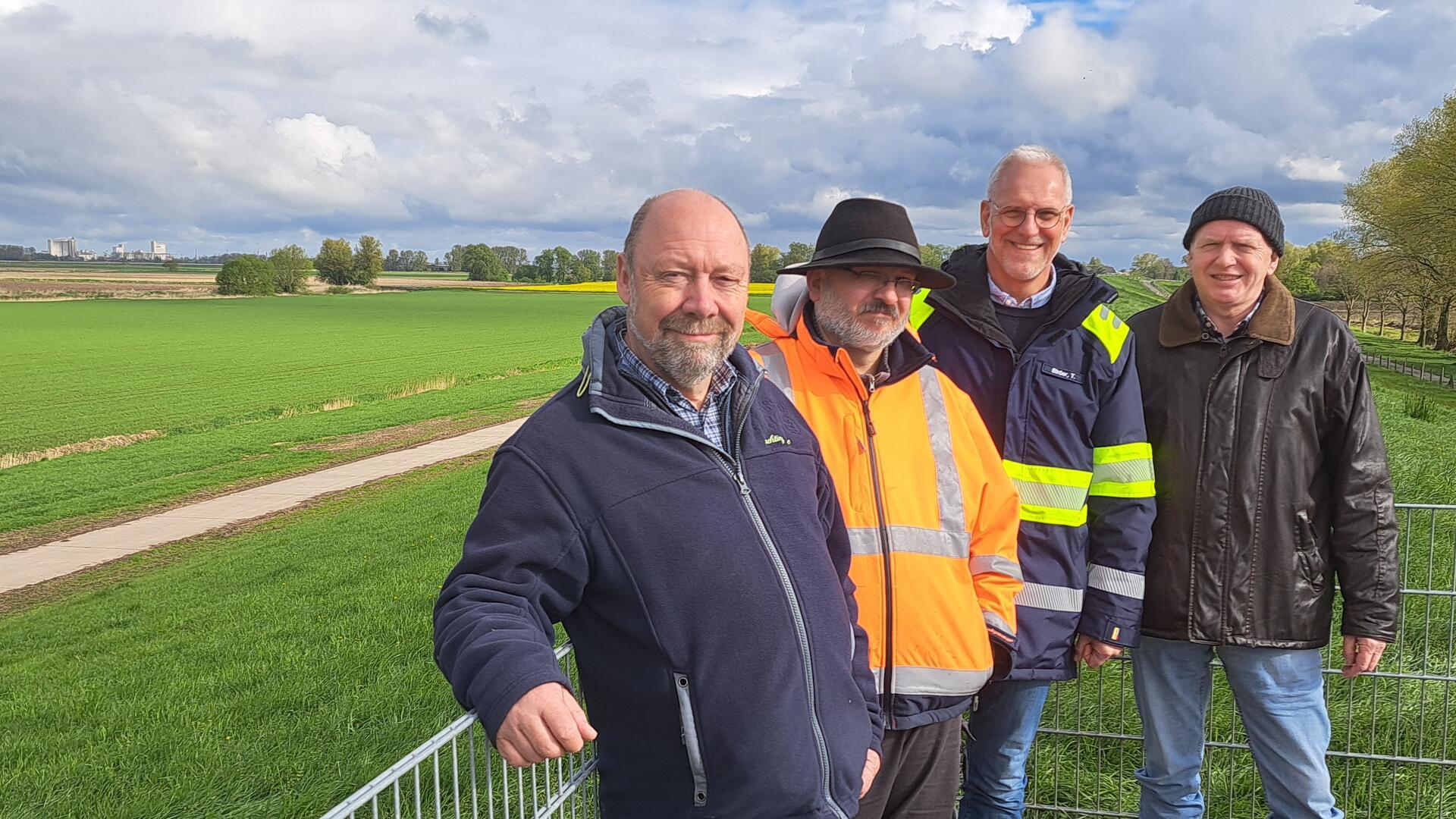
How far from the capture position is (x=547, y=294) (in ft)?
356

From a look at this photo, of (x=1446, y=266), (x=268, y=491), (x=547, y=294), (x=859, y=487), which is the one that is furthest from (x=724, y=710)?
(x=547, y=294)

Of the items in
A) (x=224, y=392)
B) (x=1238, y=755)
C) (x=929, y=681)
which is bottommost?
(x=224, y=392)

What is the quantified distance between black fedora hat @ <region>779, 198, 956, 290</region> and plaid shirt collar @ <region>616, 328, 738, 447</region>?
65cm

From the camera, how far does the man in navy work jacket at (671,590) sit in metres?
1.96

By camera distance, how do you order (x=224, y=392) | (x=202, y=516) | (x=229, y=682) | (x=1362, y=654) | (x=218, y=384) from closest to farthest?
(x=1362, y=654) < (x=229, y=682) < (x=202, y=516) < (x=224, y=392) < (x=218, y=384)

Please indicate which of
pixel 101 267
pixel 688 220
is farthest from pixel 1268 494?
pixel 101 267

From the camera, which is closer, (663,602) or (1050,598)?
(663,602)

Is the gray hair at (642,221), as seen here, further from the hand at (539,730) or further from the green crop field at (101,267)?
the green crop field at (101,267)

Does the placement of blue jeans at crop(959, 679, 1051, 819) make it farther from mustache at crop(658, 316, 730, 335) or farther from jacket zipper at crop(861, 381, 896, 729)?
mustache at crop(658, 316, 730, 335)

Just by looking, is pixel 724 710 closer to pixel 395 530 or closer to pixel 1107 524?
pixel 1107 524

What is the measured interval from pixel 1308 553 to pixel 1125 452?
2.28 feet

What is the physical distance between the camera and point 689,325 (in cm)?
225

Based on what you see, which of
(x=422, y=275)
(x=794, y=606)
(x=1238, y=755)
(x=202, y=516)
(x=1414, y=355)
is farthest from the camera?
(x=422, y=275)

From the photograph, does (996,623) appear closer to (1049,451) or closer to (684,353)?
(1049,451)
